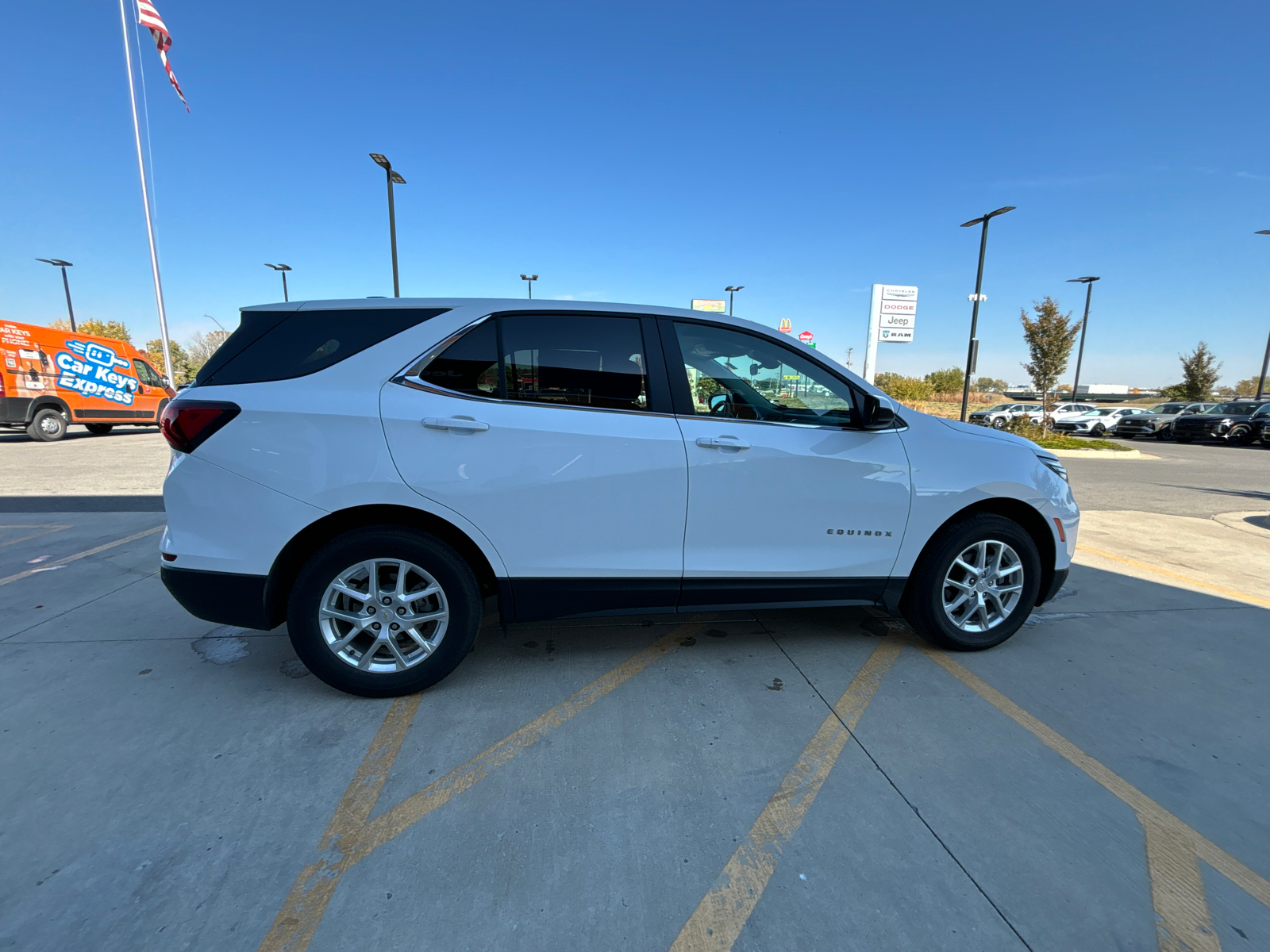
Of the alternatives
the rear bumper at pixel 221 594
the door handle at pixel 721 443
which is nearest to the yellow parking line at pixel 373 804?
the rear bumper at pixel 221 594

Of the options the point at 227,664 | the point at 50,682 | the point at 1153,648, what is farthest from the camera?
the point at 1153,648

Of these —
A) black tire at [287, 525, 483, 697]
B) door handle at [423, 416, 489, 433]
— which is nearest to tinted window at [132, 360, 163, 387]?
black tire at [287, 525, 483, 697]

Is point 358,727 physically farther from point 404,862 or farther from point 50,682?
point 50,682

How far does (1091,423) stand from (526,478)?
30942 mm

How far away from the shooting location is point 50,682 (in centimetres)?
296

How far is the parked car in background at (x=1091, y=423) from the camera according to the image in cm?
2542

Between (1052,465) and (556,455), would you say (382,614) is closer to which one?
(556,455)

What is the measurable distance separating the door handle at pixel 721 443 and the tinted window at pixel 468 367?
1.03m

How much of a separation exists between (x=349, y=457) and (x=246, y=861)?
152cm

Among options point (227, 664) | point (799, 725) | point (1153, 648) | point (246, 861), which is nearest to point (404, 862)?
point (246, 861)

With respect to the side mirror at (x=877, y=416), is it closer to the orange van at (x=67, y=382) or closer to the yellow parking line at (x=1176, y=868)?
the yellow parking line at (x=1176, y=868)

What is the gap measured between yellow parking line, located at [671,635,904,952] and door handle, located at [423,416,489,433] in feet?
6.46

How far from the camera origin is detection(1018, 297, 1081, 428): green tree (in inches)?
750

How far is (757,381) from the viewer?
3178mm
